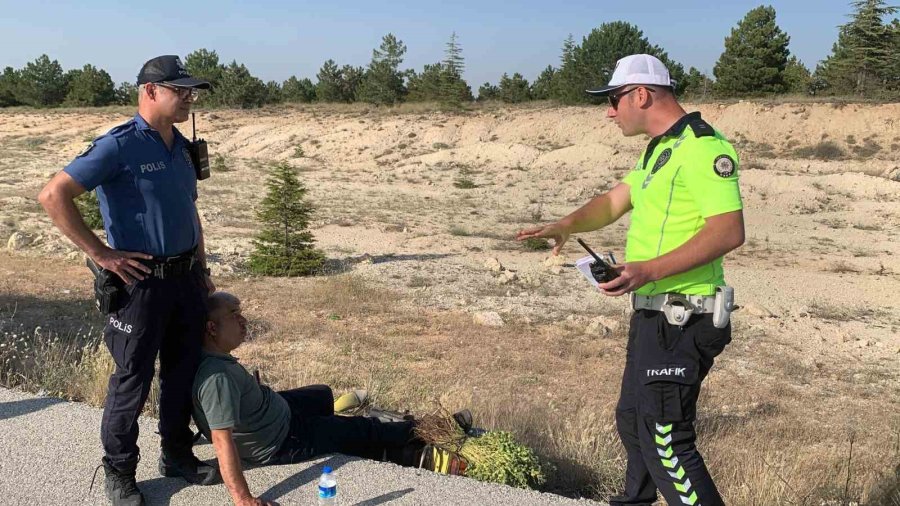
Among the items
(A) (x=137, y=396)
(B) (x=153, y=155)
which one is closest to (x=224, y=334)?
(A) (x=137, y=396)

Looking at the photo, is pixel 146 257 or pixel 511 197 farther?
pixel 511 197

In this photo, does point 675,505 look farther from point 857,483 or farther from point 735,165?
point 857,483

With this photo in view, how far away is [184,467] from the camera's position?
332cm

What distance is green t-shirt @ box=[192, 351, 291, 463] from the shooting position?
3.10m

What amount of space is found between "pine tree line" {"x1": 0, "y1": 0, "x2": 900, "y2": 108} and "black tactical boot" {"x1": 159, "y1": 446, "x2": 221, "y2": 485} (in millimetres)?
34639

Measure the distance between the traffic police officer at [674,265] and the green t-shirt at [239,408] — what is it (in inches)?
66.0

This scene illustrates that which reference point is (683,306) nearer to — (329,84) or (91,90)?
(329,84)

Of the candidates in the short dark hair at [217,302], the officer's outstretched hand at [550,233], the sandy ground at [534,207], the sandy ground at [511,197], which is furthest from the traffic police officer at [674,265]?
the sandy ground at [511,197]

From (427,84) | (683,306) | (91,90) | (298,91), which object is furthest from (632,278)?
(91,90)

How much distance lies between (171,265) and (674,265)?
7.04 ft

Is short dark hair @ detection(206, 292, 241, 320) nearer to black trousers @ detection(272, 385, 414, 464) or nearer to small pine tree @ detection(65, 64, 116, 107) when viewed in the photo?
black trousers @ detection(272, 385, 414, 464)

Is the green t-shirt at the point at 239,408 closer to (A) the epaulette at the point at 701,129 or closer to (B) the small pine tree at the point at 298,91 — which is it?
(A) the epaulette at the point at 701,129

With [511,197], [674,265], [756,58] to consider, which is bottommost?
[511,197]

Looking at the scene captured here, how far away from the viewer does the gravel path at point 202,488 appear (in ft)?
10.2
